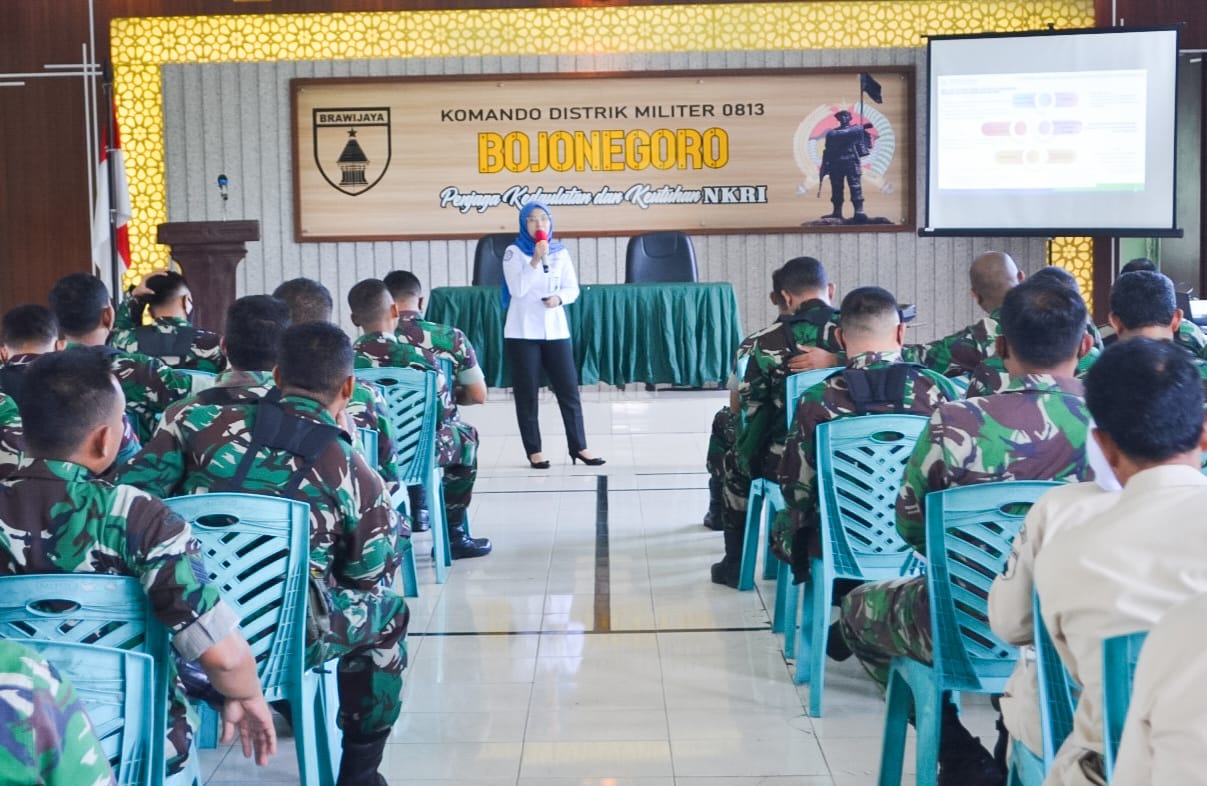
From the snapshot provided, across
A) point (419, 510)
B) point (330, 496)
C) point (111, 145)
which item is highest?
point (111, 145)

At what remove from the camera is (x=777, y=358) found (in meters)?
4.25

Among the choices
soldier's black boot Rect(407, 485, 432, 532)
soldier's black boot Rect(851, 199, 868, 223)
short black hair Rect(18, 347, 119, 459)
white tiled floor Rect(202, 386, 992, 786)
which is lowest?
white tiled floor Rect(202, 386, 992, 786)

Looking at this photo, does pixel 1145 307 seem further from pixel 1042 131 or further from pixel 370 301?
pixel 1042 131

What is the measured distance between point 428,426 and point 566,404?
2.53 meters

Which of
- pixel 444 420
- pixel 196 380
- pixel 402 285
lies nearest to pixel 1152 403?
pixel 196 380

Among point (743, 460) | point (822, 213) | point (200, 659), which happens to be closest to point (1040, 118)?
point (822, 213)

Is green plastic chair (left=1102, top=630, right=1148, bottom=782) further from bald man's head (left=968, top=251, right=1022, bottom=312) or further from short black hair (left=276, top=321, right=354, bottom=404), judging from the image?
bald man's head (left=968, top=251, right=1022, bottom=312)

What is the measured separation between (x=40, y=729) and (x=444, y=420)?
3.97 meters

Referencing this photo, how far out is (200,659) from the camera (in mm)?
1973


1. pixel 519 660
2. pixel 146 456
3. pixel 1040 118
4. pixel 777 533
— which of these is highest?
pixel 1040 118

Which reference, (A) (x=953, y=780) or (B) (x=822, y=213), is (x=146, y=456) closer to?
(A) (x=953, y=780)

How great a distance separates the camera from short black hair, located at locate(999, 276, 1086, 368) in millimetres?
2691

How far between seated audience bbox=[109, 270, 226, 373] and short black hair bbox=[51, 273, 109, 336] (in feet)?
0.71

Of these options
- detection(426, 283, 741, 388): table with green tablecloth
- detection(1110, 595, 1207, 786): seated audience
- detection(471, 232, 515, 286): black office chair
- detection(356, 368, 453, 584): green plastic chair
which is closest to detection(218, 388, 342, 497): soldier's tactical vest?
detection(1110, 595, 1207, 786): seated audience
